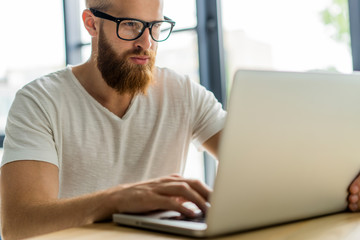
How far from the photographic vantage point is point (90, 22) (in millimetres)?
1566

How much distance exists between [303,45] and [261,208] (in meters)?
1.93

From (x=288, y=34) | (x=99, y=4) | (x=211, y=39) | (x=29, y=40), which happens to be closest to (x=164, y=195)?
(x=99, y=4)

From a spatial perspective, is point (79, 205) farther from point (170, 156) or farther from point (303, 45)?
point (303, 45)

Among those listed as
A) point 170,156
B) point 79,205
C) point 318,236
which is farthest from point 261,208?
point 170,156

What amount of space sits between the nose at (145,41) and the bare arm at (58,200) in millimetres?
499

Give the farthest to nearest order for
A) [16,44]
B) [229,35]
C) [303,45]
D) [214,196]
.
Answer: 1. [16,44]
2. [229,35]
3. [303,45]
4. [214,196]

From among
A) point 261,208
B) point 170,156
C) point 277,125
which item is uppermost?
point 277,125

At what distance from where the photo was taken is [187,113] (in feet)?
4.94

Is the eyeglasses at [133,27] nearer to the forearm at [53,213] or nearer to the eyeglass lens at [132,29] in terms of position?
the eyeglass lens at [132,29]

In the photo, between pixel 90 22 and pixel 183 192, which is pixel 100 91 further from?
pixel 183 192

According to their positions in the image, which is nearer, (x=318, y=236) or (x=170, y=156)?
(x=318, y=236)

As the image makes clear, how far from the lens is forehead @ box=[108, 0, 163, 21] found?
1403 millimetres

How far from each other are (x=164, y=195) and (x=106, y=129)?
1.97 feet

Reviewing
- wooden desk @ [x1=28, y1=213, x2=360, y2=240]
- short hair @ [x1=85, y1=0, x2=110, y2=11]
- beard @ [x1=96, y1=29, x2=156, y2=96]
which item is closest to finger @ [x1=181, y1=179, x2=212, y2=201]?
wooden desk @ [x1=28, y1=213, x2=360, y2=240]
